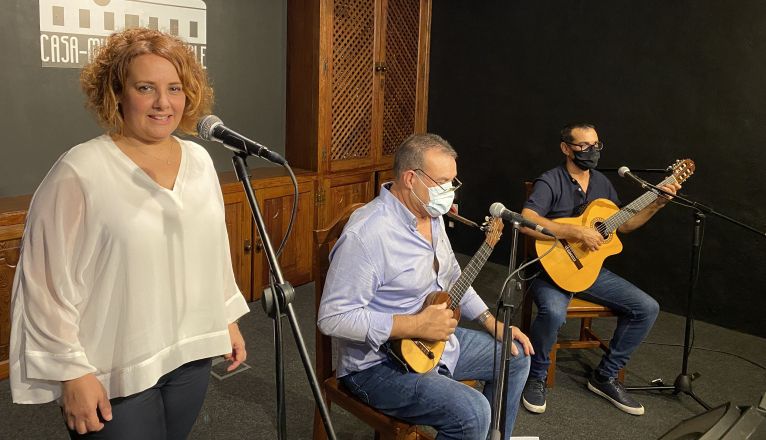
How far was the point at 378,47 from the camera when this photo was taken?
4.56m

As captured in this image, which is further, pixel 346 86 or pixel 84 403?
pixel 346 86

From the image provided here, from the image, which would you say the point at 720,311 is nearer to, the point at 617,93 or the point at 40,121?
the point at 617,93

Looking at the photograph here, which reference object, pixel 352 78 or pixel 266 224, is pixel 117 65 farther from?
pixel 352 78

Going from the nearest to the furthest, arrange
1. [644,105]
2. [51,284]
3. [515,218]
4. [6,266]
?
[51,284], [515,218], [6,266], [644,105]

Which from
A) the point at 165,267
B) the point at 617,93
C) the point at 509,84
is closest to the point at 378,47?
the point at 509,84

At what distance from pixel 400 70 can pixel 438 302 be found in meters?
3.15

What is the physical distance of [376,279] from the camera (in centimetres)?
197

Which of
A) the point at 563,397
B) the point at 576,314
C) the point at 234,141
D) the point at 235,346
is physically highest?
the point at 234,141

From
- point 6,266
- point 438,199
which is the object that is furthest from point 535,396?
point 6,266

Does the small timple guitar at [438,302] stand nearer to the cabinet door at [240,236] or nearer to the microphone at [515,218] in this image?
the microphone at [515,218]

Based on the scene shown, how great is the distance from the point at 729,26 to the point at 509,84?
4.91 ft

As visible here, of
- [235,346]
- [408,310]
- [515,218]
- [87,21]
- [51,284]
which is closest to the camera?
[51,284]

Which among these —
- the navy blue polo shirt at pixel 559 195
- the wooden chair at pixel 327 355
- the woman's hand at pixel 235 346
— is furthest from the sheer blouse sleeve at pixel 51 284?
the navy blue polo shirt at pixel 559 195

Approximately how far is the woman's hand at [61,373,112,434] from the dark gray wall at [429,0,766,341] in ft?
12.0
